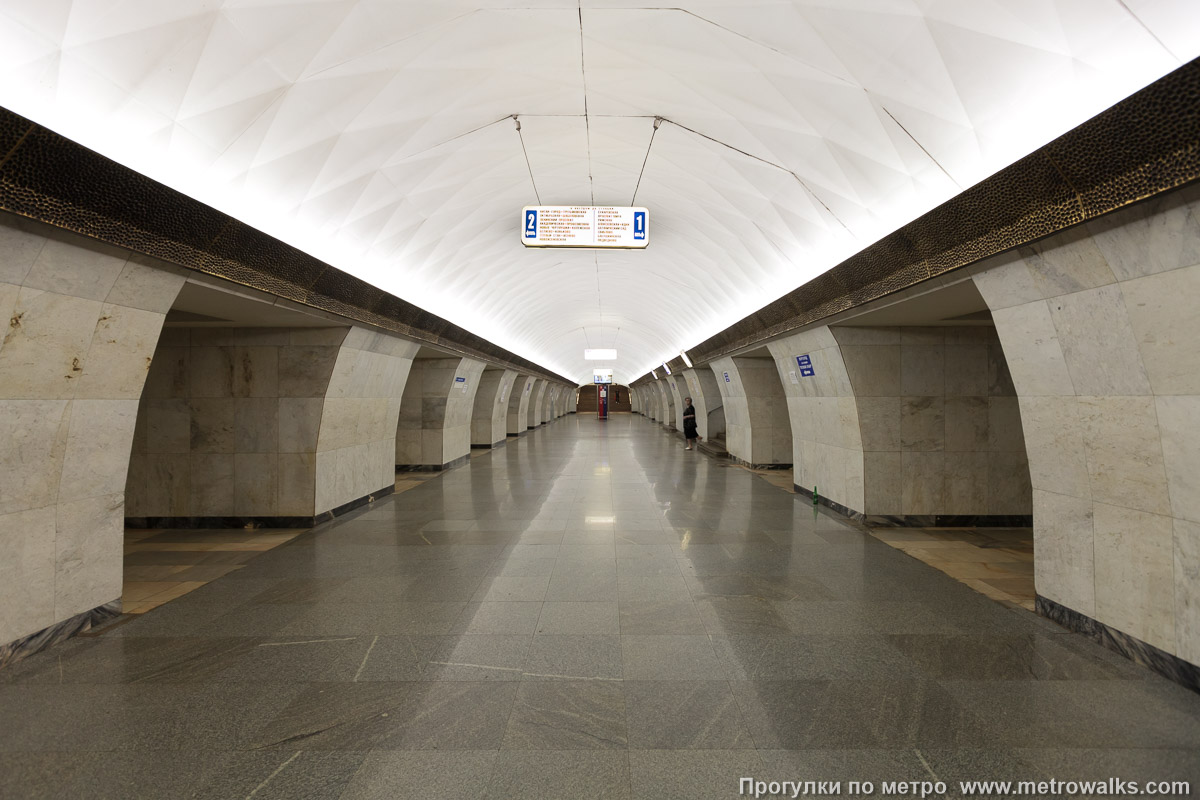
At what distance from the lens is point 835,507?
9.51 m

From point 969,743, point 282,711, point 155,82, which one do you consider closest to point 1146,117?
point 969,743

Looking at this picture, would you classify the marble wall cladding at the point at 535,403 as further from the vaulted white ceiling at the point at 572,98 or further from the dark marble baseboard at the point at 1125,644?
the dark marble baseboard at the point at 1125,644

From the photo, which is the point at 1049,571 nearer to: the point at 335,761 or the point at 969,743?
the point at 969,743

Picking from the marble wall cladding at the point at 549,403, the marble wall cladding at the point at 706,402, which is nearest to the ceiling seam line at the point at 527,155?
the marble wall cladding at the point at 706,402

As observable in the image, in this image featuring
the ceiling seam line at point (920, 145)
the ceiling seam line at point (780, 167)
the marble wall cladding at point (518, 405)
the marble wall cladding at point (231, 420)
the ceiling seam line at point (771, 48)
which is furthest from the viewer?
the marble wall cladding at point (518, 405)

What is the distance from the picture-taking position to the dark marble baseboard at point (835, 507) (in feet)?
28.6

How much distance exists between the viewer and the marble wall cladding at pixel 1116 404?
11.3ft

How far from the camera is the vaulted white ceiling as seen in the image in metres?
3.53

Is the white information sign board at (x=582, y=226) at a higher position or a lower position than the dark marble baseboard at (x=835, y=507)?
higher

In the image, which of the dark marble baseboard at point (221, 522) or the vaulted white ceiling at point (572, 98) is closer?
the vaulted white ceiling at point (572, 98)

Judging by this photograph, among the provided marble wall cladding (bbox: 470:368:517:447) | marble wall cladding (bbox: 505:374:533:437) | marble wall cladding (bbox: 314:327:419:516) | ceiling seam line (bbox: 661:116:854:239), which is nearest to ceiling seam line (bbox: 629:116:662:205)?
ceiling seam line (bbox: 661:116:854:239)

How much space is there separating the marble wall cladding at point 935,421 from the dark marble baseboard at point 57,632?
365 inches

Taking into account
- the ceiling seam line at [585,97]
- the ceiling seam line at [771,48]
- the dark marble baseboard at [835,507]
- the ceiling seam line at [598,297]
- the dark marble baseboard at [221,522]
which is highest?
the ceiling seam line at [598,297]

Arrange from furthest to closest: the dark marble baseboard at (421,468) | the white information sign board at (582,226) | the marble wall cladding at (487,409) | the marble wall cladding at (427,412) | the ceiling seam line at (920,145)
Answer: the marble wall cladding at (487,409) < the dark marble baseboard at (421,468) < the marble wall cladding at (427,412) < the white information sign board at (582,226) < the ceiling seam line at (920,145)
